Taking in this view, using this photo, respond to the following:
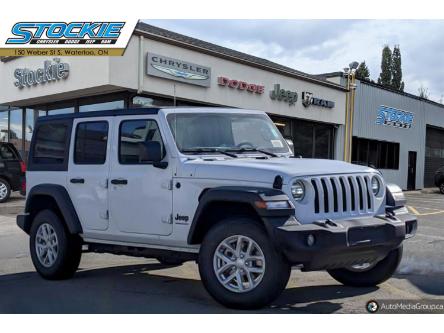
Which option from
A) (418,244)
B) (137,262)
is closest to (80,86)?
(137,262)

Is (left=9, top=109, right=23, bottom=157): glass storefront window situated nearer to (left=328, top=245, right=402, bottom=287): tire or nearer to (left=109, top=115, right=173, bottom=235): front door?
(left=109, top=115, right=173, bottom=235): front door

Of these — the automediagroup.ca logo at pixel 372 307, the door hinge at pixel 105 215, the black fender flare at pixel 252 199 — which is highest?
the black fender flare at pixel 252 199

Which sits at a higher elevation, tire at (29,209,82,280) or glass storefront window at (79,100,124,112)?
glass storefront window at (79,100,124,112)

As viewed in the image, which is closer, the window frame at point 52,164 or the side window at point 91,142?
the side window at point 91,142

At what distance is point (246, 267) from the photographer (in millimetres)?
5051

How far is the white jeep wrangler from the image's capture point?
4.93 metres

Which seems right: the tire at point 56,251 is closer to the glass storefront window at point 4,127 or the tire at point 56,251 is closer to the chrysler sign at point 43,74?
the chrysler sign at point 43,74

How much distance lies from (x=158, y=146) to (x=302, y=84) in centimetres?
1608

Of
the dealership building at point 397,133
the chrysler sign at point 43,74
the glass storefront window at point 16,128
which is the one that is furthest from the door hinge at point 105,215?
the dealership building at point 397,133

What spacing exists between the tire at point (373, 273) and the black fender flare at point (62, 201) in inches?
124

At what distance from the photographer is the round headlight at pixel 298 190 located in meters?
4.98

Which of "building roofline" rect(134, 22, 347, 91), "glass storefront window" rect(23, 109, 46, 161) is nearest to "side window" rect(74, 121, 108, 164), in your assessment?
"building roofline" rect(134, 22, 347, 91)

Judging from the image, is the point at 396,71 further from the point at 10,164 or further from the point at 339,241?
the point at 339,241

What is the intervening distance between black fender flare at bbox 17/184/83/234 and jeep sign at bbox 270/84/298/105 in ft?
43.7
